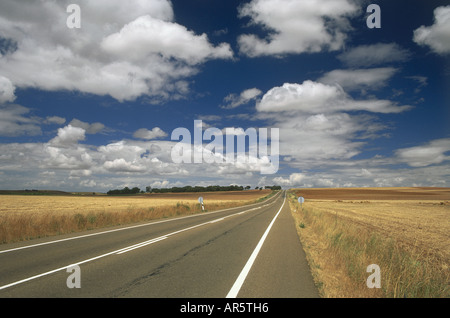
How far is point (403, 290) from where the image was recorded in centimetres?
496

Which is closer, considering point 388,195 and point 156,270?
point 156,270

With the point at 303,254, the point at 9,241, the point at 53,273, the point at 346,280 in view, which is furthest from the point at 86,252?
the point at 346,280

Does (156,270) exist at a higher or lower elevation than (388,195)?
higher

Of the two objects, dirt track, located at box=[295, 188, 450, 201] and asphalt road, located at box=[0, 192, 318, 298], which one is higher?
asphalt road, located at box=[0, 192, 318, 298]

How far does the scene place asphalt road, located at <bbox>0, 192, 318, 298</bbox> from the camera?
4754mm

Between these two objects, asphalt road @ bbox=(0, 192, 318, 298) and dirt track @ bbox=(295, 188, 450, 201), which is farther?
dirt track @ bbox=(295, 188, 450, 201)

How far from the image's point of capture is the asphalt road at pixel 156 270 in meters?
4.75

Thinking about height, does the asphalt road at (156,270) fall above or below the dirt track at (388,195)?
above

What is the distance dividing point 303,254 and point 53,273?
6590 mm

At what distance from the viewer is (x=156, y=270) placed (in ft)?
20.0

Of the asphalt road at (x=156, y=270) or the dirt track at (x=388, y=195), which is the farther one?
the dirt track at (x=388, y=195)

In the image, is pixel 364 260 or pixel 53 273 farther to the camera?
pixel 364 260
